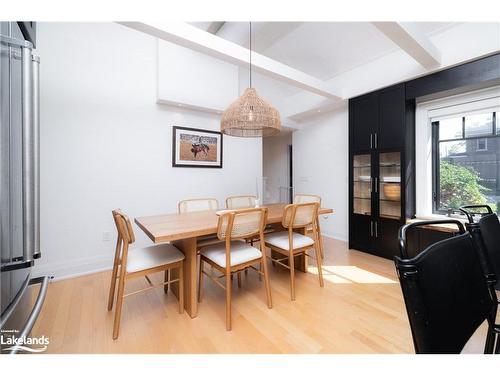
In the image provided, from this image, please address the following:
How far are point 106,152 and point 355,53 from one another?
3552mm

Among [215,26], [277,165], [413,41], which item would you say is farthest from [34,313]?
[277,165]

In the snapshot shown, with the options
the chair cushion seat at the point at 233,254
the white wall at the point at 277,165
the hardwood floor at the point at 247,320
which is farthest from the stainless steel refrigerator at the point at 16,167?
the white wall at the point at 277,165

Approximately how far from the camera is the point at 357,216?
129 inches

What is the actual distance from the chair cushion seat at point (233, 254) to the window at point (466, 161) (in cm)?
268

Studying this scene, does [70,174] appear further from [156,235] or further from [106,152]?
[156,235]

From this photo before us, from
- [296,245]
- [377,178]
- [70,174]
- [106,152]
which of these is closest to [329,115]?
[377,178]

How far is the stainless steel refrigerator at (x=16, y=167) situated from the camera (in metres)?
0.78

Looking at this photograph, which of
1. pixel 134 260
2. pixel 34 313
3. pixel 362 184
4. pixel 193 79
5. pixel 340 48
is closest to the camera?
pixel 34 313

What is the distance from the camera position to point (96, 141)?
2.61 meters

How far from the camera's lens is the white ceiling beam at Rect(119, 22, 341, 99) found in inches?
66.7

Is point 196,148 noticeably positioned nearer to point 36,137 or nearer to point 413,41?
point 36,137

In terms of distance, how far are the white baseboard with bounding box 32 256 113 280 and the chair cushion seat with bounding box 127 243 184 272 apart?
1.21m

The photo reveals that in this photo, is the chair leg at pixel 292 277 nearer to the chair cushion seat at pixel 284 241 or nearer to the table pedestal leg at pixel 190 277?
the chair cushion seat at pixel 284 241

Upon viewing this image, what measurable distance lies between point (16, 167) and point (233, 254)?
137 centimetres
